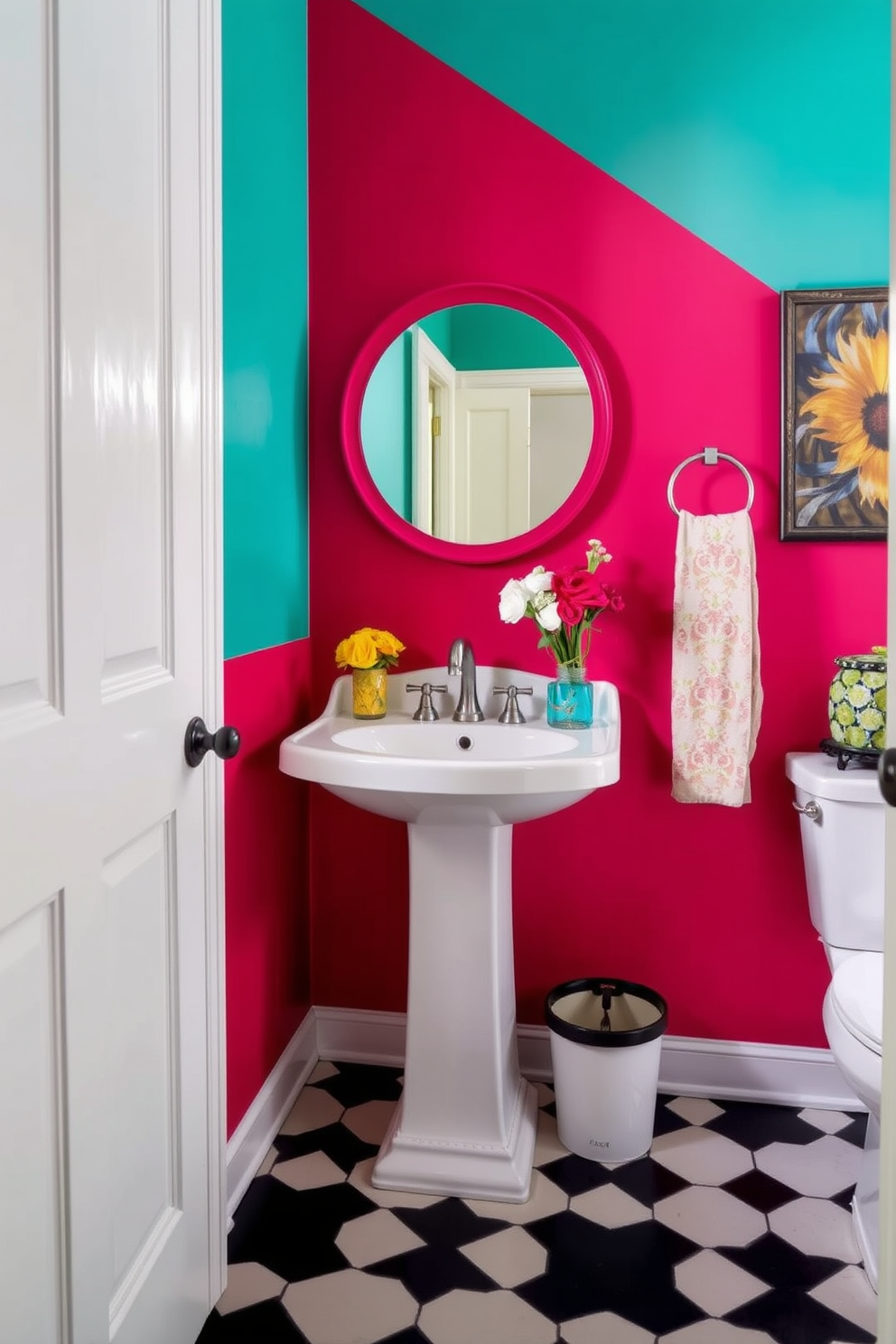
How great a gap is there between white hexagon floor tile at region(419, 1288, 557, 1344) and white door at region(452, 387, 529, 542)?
142 cm

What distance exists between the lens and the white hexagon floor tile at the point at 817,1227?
1744mm

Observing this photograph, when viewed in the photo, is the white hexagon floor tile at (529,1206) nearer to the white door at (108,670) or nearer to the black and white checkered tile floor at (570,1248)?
the black and white checkered tile floor at (570,1248)

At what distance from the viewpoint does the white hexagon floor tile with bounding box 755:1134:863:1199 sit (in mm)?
1934

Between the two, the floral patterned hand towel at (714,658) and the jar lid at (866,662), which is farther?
the floral patterned hand towel at (714,658)

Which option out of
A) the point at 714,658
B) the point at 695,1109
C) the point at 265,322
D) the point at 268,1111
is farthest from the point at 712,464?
the point at 268,1111

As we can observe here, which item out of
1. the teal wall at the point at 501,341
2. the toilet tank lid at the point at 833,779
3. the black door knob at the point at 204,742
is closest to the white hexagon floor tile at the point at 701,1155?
the toilet tank lid at the point at 833,779

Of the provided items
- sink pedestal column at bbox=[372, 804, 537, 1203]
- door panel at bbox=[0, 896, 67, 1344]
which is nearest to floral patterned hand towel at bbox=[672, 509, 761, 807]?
sink pedestal column at bbox=[372, 804, 537, 1203]

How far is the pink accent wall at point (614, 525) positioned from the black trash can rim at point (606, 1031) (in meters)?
0.12

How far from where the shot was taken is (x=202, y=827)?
59.4 inches

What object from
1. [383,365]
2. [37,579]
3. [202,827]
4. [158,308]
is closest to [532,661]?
[383,365]

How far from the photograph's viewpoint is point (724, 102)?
213cm

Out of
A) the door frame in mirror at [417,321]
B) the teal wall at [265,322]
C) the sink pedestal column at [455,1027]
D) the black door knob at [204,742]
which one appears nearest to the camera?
the black door knob at [204,742]

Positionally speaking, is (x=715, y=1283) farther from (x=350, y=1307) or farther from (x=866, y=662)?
(x=866, y=662)

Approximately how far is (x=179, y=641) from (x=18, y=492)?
451 millimetres
